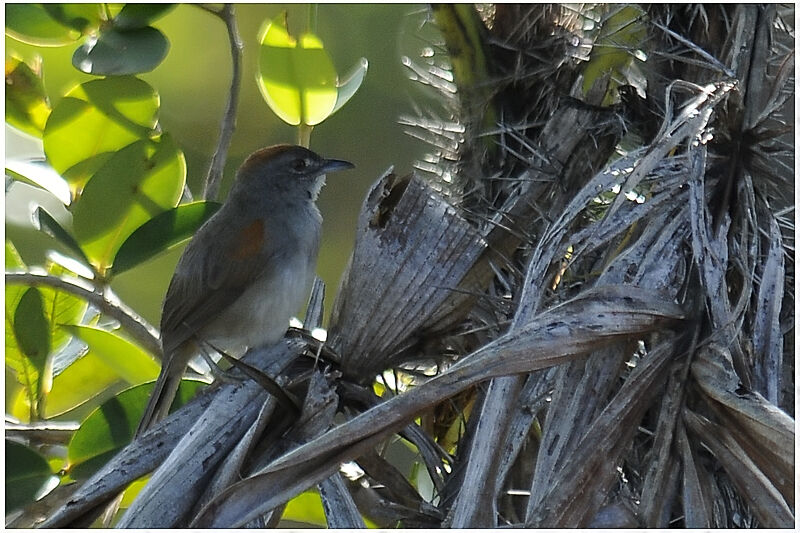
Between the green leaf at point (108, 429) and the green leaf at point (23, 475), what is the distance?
0.33 feet

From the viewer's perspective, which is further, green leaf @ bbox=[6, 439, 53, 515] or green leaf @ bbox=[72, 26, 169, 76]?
green leaf @ bbox=[72, 26, 169, 76]

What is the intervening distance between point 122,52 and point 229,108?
0.38 m

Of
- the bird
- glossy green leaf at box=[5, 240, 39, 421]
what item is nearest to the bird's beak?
the bird

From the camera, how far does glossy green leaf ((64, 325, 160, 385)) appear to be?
8.87 feet

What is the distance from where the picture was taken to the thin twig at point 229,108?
9.36 feet

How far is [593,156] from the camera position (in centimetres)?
248

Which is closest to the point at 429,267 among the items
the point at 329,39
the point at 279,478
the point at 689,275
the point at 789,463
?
the point at 689,275

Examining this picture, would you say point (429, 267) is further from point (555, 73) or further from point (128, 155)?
point (128, 155)

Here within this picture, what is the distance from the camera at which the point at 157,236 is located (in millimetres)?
2725

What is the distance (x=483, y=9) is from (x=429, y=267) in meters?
0.95

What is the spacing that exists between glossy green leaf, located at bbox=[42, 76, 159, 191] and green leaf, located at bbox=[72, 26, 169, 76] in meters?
0.09

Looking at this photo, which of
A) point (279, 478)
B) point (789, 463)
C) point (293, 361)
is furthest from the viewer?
point (293, 361)

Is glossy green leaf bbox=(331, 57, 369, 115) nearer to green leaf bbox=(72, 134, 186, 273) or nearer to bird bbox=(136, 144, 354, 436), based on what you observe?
green leaf bbox=(72, 134, 186, 273)

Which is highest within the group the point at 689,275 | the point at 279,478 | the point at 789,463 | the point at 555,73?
the point at 555,73
